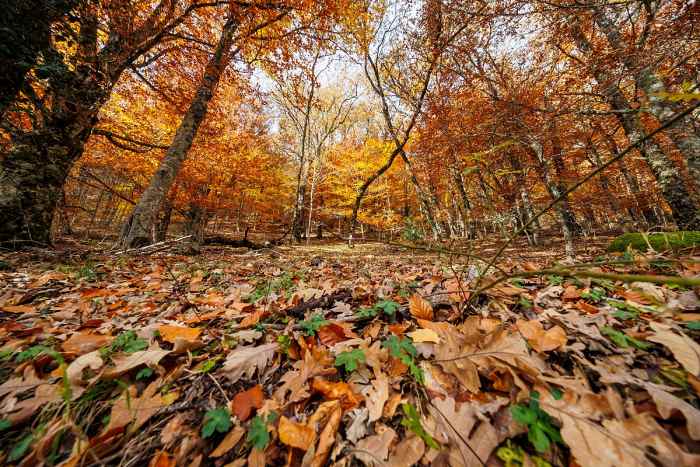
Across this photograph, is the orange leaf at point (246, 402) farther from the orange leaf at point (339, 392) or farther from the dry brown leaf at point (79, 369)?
the dry brown leaf at point (79, 369)

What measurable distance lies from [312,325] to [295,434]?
21.1 inches

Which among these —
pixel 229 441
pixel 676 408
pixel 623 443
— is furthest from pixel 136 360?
pixel 676 408

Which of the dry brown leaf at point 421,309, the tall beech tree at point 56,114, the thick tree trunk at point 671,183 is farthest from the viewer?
the thick tree trunk at point 671,183

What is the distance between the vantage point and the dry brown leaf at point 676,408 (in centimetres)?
59

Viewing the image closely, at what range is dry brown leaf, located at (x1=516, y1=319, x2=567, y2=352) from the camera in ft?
3.03

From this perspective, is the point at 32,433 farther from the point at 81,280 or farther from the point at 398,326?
the point at 81,280

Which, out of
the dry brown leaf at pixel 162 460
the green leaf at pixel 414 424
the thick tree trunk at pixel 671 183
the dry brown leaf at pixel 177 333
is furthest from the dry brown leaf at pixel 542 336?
the thick tree trunk at pixel 671 183

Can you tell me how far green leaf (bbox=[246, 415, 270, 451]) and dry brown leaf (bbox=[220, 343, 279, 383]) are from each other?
10.7 inches

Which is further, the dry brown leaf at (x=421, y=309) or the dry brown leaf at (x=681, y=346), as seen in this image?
the dry brown leaf at (x=421, y=309)

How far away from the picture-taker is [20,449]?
724 millimetres

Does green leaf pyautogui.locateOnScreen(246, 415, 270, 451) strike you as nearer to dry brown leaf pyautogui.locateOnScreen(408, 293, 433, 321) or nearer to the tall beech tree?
dry brown leaf pyautogui.locateOnScreen(408, 293, 433, 321)

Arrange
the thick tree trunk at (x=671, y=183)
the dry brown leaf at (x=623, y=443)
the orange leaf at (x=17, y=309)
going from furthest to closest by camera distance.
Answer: the thick tree trunk at (x=671, y=183)
the orange leaf at (x=17, y=309)
the dry brown leaf at (x=623, y=443)

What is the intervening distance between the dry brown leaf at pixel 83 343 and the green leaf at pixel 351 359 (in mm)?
1184

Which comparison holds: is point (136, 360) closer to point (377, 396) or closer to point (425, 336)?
point (377, 396)
